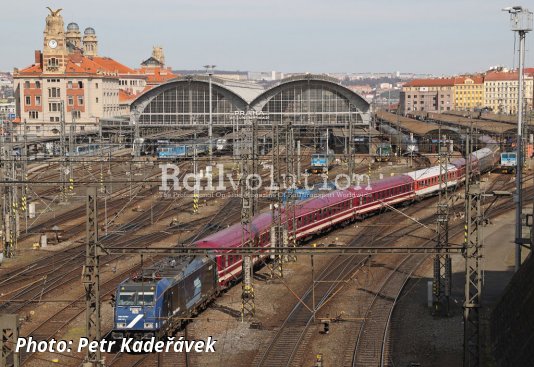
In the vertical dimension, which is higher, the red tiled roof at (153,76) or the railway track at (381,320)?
the red tiled roof at (153,76)

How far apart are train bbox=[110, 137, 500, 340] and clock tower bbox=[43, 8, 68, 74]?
160 ft

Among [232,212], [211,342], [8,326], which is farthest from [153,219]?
[8,326]

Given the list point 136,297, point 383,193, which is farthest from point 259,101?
point 136,297

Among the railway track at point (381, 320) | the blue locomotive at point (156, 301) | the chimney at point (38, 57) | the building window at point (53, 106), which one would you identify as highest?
the chimney at point (38, 57)

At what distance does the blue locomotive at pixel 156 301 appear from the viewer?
62.4ft

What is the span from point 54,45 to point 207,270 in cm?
6197

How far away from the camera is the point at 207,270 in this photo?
22594mm

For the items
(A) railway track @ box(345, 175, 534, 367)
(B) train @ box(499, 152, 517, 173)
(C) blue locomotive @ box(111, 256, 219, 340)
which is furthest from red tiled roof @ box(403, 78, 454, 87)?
(C) blue locomotive @ box(111, 256, 219, 340)

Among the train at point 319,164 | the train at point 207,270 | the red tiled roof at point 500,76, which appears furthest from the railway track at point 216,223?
the red tiled roof at point 500,76

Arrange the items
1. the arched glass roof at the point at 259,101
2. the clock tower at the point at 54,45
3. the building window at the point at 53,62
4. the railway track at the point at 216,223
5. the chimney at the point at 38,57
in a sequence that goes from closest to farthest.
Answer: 1. the railway track at the point at 216,223
2. the arched glass roof at the point at 259,101
3. the clock tower at the point at 54,45
4. the building window at the point at 53,62
5. the chimney at the point at 38,57

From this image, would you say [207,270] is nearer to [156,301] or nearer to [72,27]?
[156,301]

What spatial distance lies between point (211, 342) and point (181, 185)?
29.9 m

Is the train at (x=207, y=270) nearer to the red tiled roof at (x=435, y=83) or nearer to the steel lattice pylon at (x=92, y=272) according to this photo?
the steel lattice pylon at (x=92, y=272)

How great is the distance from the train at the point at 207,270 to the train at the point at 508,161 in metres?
18.6
